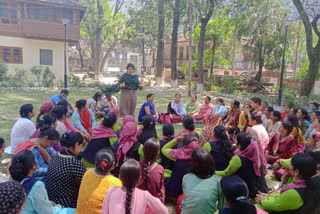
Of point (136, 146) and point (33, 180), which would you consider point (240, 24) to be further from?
point (33, 180)

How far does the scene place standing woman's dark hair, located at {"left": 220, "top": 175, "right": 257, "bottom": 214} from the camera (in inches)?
77.3

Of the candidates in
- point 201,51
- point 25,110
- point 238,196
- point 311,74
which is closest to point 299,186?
point 238,196

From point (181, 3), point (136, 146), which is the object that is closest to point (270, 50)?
point (181, 3)

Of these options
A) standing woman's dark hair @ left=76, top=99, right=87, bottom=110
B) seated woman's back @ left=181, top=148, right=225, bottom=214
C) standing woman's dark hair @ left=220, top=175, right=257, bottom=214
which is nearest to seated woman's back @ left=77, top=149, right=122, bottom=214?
seated woman's back @ left=181, top=148, right=225, bottom=214

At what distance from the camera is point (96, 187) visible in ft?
7.79

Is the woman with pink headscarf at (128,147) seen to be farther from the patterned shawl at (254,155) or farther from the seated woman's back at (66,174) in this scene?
the patterned shawl at (254,155)

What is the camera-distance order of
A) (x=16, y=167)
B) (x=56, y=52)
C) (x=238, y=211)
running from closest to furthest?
(x=238, y=211)
(x=16, y=167)
(x=56, y=52)

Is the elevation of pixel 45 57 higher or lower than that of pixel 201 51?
lower

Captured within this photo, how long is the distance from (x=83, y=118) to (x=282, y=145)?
399 centimetres

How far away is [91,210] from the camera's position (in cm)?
238

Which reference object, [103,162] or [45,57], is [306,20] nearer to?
[103,162]

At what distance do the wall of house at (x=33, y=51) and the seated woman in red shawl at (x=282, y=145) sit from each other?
16760mm

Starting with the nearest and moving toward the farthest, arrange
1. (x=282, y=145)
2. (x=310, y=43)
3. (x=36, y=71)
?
(x=282, y=145), (x=310, y=43), (x=36, y=71)

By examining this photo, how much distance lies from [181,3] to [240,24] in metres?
4.36
